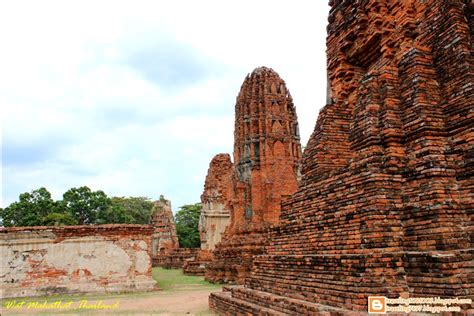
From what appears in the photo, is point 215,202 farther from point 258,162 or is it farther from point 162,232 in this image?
point 258,162

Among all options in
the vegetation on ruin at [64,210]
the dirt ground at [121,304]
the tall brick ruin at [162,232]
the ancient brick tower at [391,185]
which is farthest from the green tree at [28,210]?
the ancient brick tower at [391,185]

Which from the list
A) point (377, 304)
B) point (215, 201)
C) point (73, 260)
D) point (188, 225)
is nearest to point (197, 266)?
point (215, 201)

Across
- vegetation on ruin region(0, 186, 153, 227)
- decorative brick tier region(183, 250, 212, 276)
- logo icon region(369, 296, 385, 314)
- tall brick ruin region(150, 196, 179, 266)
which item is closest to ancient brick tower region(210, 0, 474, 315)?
logo icon region(369, 296, 385, 314)

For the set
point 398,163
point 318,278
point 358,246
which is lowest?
point 318,278

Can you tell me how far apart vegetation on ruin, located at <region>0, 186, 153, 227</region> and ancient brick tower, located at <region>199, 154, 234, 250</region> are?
484 inches

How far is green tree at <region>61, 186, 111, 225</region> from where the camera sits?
4134 cm

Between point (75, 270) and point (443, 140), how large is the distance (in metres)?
14.3

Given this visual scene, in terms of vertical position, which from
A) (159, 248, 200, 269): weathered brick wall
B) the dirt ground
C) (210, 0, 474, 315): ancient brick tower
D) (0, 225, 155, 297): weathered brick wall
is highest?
(210, 0, 474, 315): ancient brick tower

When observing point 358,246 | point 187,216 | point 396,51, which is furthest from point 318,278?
point 187,216

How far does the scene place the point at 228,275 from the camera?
58.3ft

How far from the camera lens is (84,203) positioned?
4206cm

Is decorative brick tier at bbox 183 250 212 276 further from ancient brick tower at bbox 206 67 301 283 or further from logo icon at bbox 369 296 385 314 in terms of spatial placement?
logo icon at bbox 369 296 385 314

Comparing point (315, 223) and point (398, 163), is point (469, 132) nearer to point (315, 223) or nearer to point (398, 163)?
point (398, 163)

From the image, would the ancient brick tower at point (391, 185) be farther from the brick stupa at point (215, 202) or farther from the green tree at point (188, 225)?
the green tree at point (188, 225)
